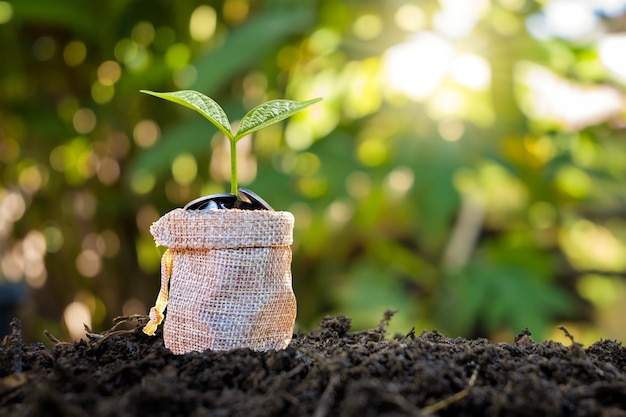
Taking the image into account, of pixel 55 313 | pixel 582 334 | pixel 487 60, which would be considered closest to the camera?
pixel 487 60

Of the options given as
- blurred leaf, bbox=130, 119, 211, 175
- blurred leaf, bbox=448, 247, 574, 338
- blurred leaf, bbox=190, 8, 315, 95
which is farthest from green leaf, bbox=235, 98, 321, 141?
blurred leaf, bbox=448, 247, 574, 338

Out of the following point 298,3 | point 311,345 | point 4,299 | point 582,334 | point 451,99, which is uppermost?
point 298,3

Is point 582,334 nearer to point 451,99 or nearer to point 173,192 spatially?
point 451,99

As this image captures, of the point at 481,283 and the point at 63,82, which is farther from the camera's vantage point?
the point at 63,82

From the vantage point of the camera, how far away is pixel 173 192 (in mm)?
2471

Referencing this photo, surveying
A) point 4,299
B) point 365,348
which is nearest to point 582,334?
point 4,299

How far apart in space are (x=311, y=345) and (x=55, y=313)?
6.79 ft

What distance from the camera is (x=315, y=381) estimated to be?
625mm

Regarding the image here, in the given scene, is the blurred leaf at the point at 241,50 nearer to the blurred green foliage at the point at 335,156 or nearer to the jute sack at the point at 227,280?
the blurred green foliage at the point at 335,156

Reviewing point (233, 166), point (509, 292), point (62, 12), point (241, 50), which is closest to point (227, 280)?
point (233, 166)

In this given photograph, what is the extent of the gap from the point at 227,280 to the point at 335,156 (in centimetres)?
111

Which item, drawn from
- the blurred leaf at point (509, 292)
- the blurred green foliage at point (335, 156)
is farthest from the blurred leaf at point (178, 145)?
the blurred leaf at point (509, 292)

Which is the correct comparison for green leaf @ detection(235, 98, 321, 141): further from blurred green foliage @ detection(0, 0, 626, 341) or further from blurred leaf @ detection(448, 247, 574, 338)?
blurred leaf @ detection(448, 247, 574, 338)

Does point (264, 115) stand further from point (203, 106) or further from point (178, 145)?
point (178, 145)
